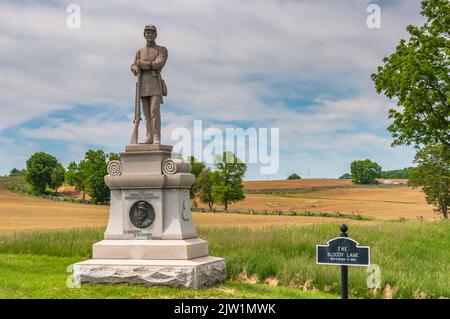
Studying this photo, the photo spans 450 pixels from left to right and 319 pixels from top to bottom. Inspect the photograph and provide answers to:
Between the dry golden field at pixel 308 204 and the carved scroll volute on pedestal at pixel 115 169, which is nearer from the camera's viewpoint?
the carved scroll volute on pedestal at pixel 115 169

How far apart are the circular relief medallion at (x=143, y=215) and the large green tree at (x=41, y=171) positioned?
94.6m

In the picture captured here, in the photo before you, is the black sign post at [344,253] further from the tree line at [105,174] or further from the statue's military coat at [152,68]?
the tree line at [105,174]

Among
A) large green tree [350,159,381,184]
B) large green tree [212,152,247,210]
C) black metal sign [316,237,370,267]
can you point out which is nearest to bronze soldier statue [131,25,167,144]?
black metal sign [316,237,370,267]

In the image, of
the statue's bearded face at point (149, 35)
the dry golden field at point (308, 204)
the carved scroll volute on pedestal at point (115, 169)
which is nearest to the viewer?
the carved scroll volute on pedestal at point (115, 169)

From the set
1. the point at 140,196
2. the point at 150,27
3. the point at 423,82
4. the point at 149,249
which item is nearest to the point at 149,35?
the point at 150,27

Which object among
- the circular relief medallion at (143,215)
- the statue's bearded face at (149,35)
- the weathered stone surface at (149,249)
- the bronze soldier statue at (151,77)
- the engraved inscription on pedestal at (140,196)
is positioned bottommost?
the weathered stone surface at (149,249)

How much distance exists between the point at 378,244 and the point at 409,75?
567 inches

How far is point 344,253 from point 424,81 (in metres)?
25.3

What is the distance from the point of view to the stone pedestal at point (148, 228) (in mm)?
12859

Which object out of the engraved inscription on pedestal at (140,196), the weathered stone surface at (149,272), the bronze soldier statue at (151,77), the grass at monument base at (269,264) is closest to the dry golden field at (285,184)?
the grass at monument base at (269,264)

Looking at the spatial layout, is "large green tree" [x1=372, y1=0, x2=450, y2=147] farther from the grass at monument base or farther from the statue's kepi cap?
the statue's kepi cap

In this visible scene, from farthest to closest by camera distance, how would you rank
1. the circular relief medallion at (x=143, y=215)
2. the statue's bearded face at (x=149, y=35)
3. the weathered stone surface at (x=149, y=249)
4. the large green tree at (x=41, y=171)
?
the large green tree at (x=41, y=171)
the statue's bearded face at (x=149, y=35)
the circular relief medallion at (x=143, y=215)
the weathered stone surface at (x=149, y=249)

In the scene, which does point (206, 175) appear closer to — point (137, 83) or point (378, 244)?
point (378, 244)
